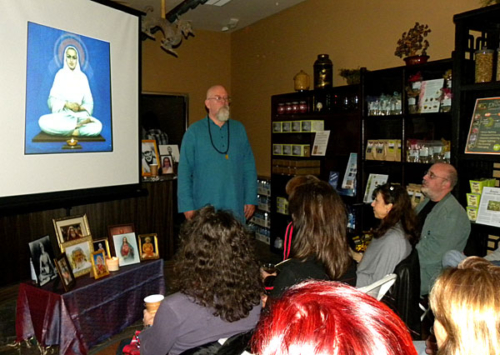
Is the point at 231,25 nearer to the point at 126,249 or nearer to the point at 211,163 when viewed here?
the point at 211,163

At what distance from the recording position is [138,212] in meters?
4.45

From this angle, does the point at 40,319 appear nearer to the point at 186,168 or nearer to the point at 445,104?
the point at 186,168

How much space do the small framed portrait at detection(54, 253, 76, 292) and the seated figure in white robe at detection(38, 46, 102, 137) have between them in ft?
2.78

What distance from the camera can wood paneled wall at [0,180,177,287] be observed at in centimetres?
367

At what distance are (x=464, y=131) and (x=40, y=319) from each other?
283 centimetres

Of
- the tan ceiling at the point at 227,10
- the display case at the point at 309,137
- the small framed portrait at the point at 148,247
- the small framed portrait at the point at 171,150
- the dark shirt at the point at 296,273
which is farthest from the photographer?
the small framed portrait at the point at 171,150

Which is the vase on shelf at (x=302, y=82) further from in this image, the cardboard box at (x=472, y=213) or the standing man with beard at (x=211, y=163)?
the cardboard box at (x=472, y=213)

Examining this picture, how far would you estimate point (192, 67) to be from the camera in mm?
6555

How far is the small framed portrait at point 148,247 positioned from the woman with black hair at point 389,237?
1431 mm

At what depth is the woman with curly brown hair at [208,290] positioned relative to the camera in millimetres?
1392

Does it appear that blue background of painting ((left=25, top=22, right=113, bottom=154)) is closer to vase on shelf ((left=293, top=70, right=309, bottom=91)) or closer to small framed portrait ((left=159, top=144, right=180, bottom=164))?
vase on shelf ((left=293, top=70, right=309, bottom=91))

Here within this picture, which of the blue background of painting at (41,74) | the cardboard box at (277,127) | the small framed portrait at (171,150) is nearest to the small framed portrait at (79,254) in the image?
the blue background of painting at (41,74)

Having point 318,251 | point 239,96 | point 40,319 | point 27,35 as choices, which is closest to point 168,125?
point 239,96

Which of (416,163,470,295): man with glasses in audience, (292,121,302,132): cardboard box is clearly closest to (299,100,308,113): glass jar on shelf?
(292,121,302,132): cardboard box
